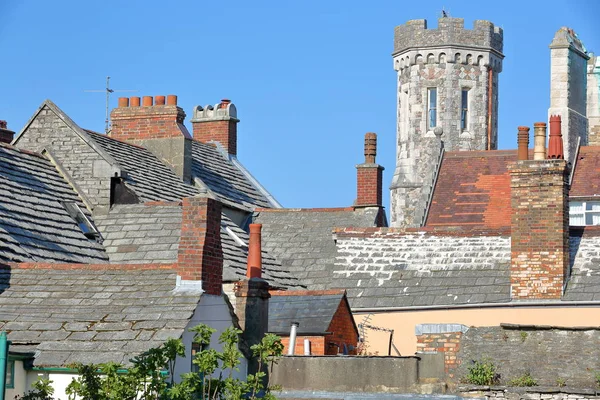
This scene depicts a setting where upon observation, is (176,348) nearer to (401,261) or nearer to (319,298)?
(319,298)

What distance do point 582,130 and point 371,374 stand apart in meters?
48.9

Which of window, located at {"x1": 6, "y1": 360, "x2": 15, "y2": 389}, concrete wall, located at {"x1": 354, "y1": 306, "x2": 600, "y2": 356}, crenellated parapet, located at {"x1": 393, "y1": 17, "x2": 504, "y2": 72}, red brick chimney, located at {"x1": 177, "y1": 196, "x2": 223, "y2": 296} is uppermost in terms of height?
crenellated parapet, located at {"x1": 393, "y1": 17, "x2": 504, "y2": 72}

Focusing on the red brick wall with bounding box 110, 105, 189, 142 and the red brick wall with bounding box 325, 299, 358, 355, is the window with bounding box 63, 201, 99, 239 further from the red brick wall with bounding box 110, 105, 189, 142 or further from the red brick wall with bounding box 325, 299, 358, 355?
the red brick wall with bounding box 110, 105, 189, 142

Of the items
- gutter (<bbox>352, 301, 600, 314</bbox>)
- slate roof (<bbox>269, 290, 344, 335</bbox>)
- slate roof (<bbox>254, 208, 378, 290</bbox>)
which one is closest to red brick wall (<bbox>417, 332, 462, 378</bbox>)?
slate roof (<bbox>269, 290, 344, 335</bbox>)

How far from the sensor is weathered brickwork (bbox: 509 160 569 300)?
29.8m

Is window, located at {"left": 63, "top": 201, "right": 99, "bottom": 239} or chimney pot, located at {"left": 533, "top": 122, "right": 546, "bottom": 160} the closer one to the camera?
window, located at {"left": 63, "top": 201, "right": 99, "bottom": 239}

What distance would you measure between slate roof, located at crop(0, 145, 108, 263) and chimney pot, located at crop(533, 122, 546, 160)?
10.1 meters

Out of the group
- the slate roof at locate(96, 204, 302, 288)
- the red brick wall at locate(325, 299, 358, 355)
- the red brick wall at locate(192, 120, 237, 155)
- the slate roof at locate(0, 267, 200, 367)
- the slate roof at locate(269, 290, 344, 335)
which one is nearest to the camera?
the slate roof at locate(0, 267, 200, 367)

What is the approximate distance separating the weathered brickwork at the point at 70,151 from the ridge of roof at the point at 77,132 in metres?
0.02

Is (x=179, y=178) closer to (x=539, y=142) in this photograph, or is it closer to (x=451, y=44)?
(x=539, y=142)

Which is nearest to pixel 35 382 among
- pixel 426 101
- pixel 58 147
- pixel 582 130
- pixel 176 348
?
pixel 176 348

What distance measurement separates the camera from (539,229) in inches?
1188

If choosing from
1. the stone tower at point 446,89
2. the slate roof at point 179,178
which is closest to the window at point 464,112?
the stone tower at point 446,89

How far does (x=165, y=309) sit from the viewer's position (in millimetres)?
20484
